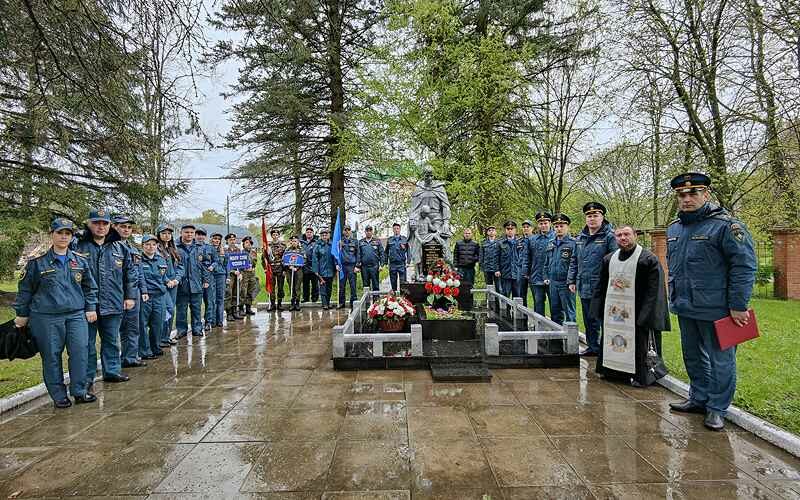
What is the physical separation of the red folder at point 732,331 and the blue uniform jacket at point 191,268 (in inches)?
295

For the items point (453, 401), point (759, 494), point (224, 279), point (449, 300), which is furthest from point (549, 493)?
point (224, 279)

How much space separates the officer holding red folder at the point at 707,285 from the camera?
3414 millimetres

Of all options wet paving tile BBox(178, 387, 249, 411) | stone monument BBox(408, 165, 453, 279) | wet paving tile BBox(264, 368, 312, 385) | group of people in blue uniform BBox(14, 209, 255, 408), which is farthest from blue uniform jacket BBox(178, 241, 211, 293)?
stone monument BBox(408, 165, 453, 279)

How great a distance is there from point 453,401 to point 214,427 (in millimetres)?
2270

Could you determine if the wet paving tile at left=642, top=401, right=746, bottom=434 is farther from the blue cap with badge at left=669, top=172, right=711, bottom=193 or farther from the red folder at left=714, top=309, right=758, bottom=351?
the blue cap with badge at left=669, top=172, right=711, bottom=193

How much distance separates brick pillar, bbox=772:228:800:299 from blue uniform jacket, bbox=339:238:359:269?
11815 millimetres

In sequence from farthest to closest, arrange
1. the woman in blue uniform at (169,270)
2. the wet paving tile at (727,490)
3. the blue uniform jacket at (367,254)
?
the blue uniform jacket at (367,254)
the woman in blue uniform at (169,270)
the wet paving tile at (727,490)

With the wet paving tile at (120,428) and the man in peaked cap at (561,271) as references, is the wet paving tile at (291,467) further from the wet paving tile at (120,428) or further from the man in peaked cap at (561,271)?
the man in peaked cap at (561,271)

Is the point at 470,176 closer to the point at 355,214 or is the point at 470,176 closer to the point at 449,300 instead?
the point at 355,214

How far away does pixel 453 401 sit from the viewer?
4.11 metres

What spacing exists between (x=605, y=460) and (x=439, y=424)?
131 centimetres

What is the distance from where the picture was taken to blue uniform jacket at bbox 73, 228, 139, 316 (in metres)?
4.80

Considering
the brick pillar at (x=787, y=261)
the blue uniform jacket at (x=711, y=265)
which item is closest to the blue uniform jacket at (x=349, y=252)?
the blue uniform jacket at (x=711, y=265)

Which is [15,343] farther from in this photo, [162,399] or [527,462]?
[527,462]
